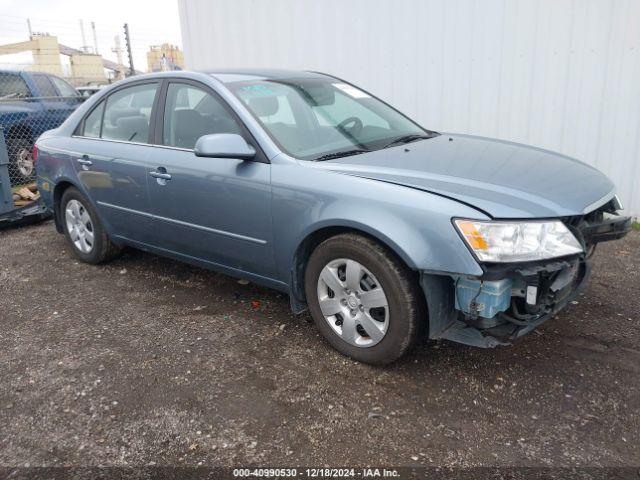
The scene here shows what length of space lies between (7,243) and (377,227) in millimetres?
4752

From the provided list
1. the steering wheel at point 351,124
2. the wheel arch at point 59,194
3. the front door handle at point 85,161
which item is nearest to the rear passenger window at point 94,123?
the front door handle at point 85,161

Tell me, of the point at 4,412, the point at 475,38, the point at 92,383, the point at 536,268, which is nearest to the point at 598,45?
the point at 475,38

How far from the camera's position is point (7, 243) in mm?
5906

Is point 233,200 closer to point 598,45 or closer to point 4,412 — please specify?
point 4,412

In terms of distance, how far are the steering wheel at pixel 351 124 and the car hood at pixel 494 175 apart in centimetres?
34

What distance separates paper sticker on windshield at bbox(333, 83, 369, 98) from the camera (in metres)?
4.21

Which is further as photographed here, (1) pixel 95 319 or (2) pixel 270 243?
(1) pixel 95 319

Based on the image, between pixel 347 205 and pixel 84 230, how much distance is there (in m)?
3.00

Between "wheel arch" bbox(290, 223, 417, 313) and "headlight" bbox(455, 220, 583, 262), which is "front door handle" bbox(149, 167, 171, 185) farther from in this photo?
"headlight" bbox(455, 220, 583, 262)

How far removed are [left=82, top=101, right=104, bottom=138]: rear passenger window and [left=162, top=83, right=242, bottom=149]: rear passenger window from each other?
0.99 metres

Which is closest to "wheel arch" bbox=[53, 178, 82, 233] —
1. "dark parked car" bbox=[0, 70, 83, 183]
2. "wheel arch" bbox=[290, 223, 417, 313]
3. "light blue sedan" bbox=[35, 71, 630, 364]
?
"light blue sedan" bbox=[35, 71, 630, 364]

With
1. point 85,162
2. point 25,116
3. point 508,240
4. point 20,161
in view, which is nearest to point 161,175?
point 85,162

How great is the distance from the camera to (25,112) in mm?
8078

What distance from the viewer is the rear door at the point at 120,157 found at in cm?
411
